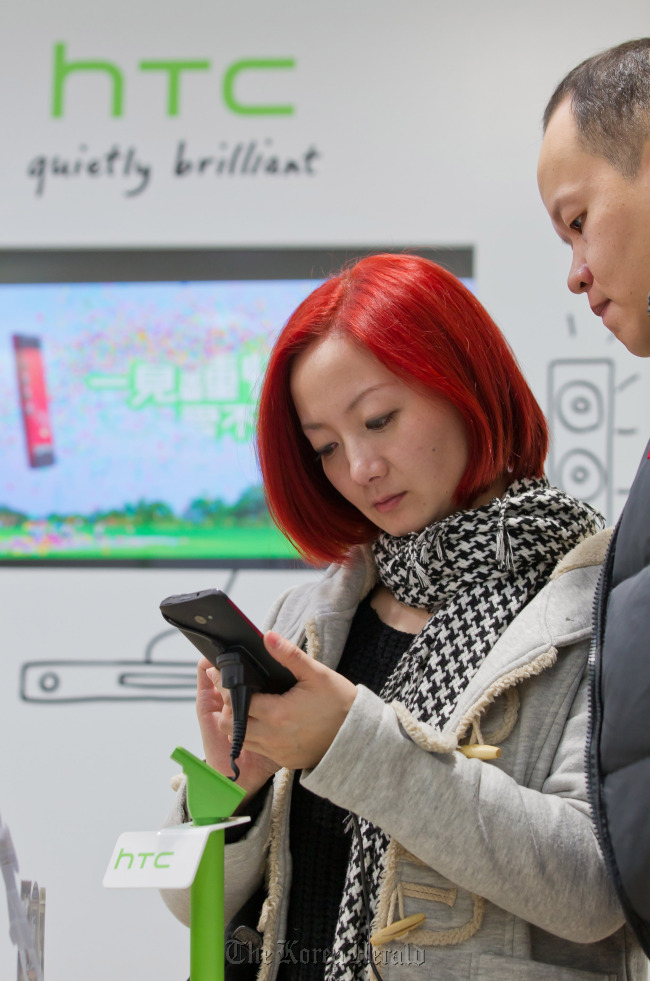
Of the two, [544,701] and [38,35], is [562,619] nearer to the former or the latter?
[544,701]

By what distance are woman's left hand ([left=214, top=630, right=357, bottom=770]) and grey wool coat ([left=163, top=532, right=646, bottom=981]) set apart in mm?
20

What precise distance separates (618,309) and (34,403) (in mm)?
1977

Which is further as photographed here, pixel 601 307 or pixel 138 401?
pixel 138 401

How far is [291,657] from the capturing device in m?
0.81

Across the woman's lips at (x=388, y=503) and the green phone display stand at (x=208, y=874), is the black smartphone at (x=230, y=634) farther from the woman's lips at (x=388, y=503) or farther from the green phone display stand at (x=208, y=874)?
the woman's lips at (x=388, y=503)

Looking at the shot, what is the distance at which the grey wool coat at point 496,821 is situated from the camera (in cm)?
82

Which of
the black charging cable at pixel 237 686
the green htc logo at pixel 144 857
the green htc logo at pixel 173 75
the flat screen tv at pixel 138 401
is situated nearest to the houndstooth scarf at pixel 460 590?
the black charging cable at pixel 237 686

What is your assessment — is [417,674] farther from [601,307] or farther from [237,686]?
[601,307]

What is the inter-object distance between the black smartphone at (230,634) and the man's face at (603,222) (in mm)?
435

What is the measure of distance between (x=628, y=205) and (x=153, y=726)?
1958mm

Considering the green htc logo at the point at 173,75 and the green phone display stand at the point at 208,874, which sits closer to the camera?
the green phone display stand at the point at 208,874

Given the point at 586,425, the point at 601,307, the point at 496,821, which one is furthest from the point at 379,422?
the point at 586,425

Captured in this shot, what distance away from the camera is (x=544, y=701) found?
927mm

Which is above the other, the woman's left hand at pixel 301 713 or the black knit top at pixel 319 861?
the woman's left hand at pixel 301 713
